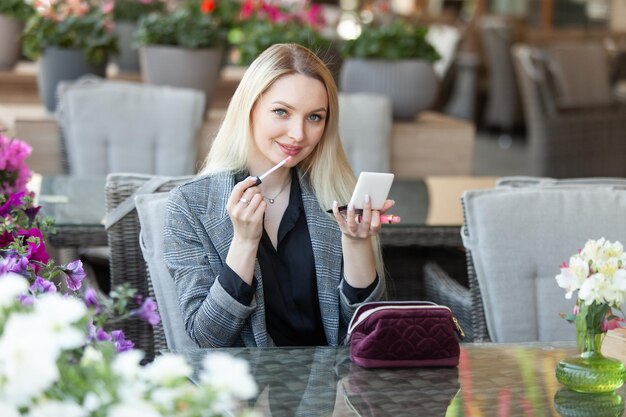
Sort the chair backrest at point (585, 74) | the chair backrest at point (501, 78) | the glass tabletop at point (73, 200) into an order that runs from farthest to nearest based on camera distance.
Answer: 1. the chair backrest at point (501, 78)
2. the chair backrest at point (585, 74)
3. the glass tabletop at point (73, 200)

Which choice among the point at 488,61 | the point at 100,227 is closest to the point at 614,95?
the point at 488,61

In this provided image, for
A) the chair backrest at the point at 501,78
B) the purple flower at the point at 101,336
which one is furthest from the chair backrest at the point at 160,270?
the chair backrest at the point at 501,78

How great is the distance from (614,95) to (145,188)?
5.54m

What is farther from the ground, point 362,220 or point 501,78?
point 362,220

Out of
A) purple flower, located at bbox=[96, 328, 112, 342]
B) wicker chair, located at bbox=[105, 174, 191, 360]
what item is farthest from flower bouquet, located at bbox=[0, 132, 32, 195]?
purple flower, located at bbox=[96, 328, 112, 342]

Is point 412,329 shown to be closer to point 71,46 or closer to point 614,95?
point 71,46

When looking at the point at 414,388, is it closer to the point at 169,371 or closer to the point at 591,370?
the point at 591,370

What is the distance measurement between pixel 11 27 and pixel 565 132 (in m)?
3.26

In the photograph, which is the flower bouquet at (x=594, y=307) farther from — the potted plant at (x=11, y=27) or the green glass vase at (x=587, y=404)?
the potted plant at (x=11, y=27)

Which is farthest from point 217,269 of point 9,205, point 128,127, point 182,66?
point 182,66

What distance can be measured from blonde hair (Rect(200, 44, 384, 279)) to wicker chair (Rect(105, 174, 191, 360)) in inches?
10.7

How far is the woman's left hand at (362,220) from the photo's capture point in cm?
196

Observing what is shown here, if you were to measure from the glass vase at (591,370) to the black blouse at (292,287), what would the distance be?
0.49 meters

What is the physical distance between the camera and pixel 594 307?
1726 millimetres
